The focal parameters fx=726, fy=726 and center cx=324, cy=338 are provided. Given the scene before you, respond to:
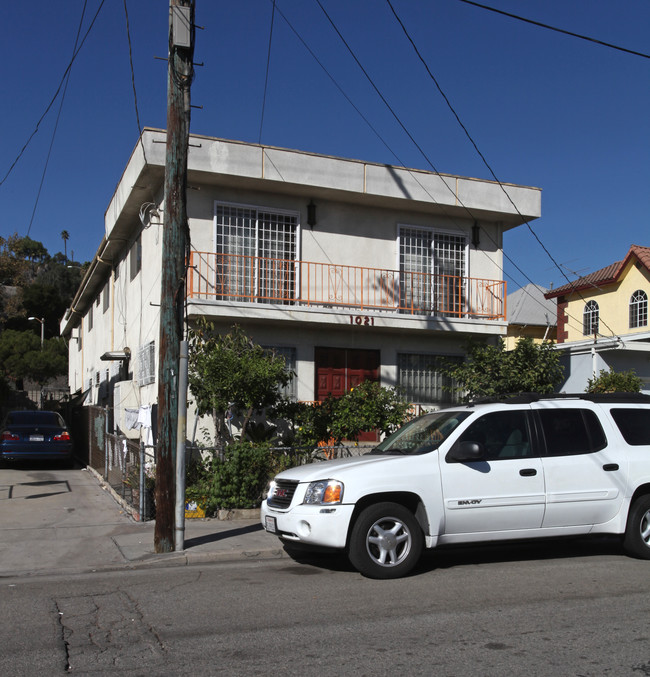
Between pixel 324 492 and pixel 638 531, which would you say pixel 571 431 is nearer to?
pixel 638 531

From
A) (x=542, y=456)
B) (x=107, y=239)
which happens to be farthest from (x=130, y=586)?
(x=107, y=239)

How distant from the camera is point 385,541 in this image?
7.20 metres

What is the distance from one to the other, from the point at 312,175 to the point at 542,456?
839 centimetres

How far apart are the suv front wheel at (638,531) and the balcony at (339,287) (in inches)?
294

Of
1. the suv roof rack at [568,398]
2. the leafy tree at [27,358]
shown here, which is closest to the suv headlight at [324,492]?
the suv roof rack at [568,398]

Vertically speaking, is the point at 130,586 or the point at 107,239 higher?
the point at 107,239

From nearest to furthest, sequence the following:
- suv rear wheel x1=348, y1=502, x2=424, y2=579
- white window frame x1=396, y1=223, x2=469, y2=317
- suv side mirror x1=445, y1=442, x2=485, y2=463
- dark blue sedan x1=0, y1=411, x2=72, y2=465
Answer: suv rear wheel x1=348, y1=502, x2=424, y2=579 < suv side mirror x1=445, y1=442, x2=485, y2=463 < white window frame x1=396, y1=223, x2=469, y2=317 < dark blue sedan x1=0, y1=411, x2=72, y2=465

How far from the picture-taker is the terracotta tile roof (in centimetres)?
3008

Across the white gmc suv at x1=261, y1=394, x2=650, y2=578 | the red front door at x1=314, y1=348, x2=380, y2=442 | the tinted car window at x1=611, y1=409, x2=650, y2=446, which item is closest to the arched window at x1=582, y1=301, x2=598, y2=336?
the red front door at x1=314, y1=348, x2=380, y2=442

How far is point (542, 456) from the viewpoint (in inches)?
309

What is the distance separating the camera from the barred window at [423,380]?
15.6 m

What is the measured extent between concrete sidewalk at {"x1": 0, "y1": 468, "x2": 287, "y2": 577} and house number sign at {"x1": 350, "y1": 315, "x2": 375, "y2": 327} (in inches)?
195

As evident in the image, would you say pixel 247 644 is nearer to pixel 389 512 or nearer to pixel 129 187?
pixel 389 512

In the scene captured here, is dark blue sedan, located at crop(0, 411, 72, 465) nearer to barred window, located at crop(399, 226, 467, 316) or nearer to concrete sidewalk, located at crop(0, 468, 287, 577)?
concrete sidewalk, located at crop(0, 468, 287, 577)
